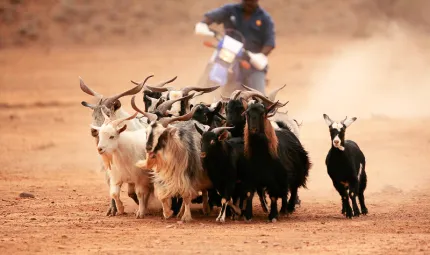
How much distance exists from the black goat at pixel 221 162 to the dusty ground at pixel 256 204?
0.43 m

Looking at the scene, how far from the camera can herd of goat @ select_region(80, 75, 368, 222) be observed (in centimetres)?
1391

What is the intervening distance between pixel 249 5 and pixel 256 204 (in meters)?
5.27

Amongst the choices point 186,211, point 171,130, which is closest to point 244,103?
point 171,130

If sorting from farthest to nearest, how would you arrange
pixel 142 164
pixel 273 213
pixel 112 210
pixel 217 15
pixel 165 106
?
pixel 217 15, pixel 112 210, pixel 165 106, pixel 273 213, pixel 142 164

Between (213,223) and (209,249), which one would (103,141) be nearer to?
(213,223)

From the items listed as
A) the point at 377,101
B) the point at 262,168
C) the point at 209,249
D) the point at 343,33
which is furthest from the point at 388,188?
the point at 343,33

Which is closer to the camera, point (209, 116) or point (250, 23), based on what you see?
point (209, 116)

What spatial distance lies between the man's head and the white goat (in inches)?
252

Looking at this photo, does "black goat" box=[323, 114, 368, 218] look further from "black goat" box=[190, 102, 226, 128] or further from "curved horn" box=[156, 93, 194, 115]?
"curved horn" box=[156, 93, 194, 115]

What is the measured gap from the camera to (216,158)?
1388 cm

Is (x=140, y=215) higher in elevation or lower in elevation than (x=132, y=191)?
lower

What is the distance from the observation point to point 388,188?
18.4 m

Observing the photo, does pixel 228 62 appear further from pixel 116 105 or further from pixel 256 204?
pixel 116 105

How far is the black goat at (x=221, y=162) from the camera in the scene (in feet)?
45.1
